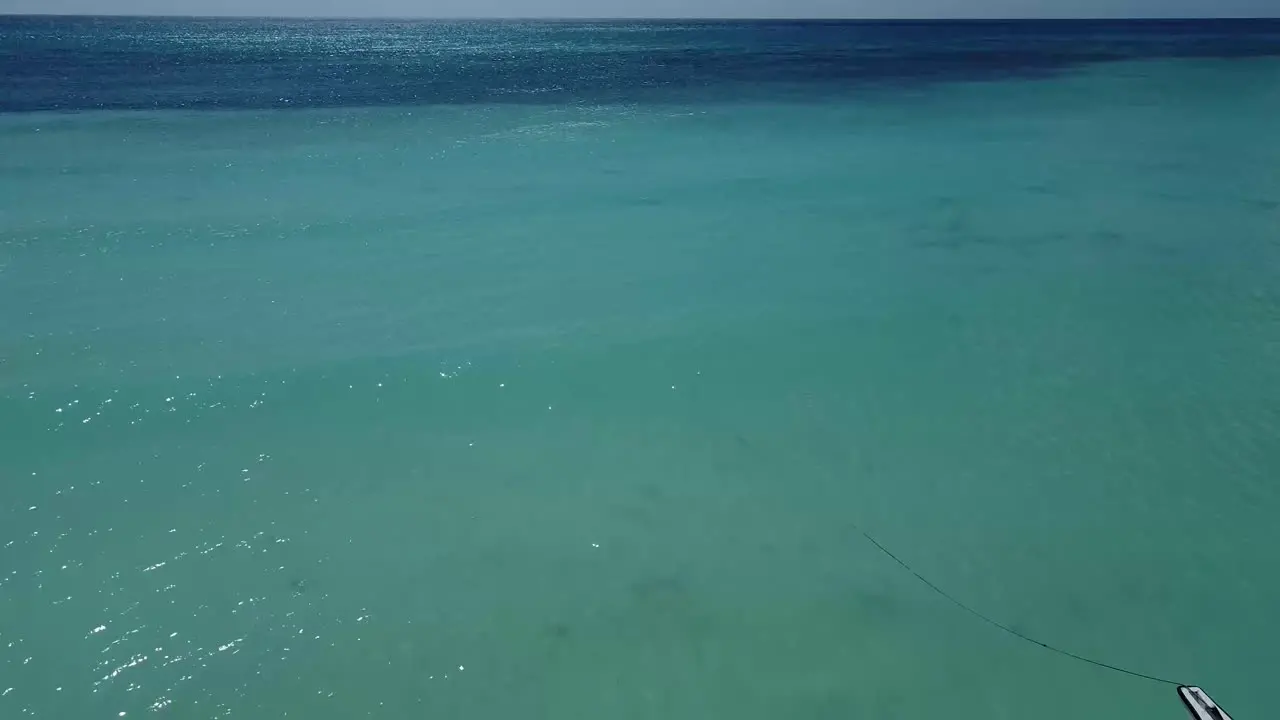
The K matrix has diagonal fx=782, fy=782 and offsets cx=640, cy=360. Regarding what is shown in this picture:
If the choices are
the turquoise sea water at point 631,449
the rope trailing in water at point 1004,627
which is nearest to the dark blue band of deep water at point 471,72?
the turquoise sea water at point 631,449

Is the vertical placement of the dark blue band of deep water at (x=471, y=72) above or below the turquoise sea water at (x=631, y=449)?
above

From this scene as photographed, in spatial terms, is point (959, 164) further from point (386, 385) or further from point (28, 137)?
point (28, 137)

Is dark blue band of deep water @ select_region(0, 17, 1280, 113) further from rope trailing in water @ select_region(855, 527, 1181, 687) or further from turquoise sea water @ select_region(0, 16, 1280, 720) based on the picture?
rope trailing in water @ select_region(855, 527, 1181, 687)

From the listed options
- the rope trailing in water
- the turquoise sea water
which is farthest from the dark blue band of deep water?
the rope trailing in water

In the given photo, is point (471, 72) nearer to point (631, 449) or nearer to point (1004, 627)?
point (631, 449)

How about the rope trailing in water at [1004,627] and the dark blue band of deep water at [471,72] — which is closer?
the rope trailing in water at [1004,627]

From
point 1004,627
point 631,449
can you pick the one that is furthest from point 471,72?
point 1004,627

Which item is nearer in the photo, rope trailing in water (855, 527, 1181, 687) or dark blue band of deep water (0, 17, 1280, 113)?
rope trailing in water (855, 527, 1181, 687)

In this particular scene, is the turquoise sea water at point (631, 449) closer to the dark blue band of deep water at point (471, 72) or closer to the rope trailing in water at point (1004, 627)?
the rope trailing in water at point (1004, 627)

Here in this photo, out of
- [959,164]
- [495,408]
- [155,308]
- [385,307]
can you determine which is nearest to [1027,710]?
[495,408]
